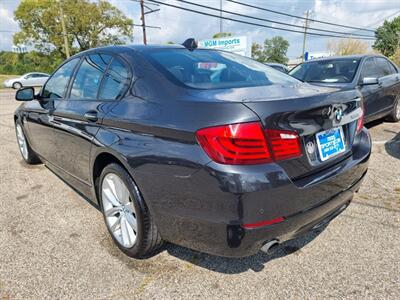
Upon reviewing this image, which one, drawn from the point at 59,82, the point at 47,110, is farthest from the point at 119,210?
the point at 59,82

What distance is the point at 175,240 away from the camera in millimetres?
2012

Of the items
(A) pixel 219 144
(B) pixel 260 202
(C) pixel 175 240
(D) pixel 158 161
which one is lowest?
(C) pixel 175 240

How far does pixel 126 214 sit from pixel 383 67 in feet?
19.8

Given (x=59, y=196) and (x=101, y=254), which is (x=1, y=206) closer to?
(x=59, y=196)

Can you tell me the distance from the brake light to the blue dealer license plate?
0.23 meters

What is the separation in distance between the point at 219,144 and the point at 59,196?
2.64 m

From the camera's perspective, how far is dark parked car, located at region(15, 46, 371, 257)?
165 cm

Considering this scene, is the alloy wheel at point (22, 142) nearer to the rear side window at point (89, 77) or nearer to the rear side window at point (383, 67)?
the rear side window at point (89, 77)

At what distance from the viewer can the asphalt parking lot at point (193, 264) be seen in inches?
79.4

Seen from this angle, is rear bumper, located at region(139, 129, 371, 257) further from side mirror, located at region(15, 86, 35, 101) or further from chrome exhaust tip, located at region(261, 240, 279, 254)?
side mirror, located at region(15, 86, 35, 101)

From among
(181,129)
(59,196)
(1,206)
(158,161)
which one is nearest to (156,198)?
(158,161)

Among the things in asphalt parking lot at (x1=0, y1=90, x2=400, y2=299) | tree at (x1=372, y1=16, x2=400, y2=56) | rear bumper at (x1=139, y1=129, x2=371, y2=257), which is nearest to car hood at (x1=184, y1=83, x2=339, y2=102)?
rear bumper at (x1=139, y1=129, x2=371, y2=257)

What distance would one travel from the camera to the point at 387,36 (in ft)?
193

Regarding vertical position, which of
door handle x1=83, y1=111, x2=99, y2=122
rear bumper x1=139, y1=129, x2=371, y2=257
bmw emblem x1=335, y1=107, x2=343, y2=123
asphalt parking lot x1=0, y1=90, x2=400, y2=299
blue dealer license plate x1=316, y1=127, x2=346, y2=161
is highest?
bmw emblem x1=335, y1=107, x2=343, y2=123
